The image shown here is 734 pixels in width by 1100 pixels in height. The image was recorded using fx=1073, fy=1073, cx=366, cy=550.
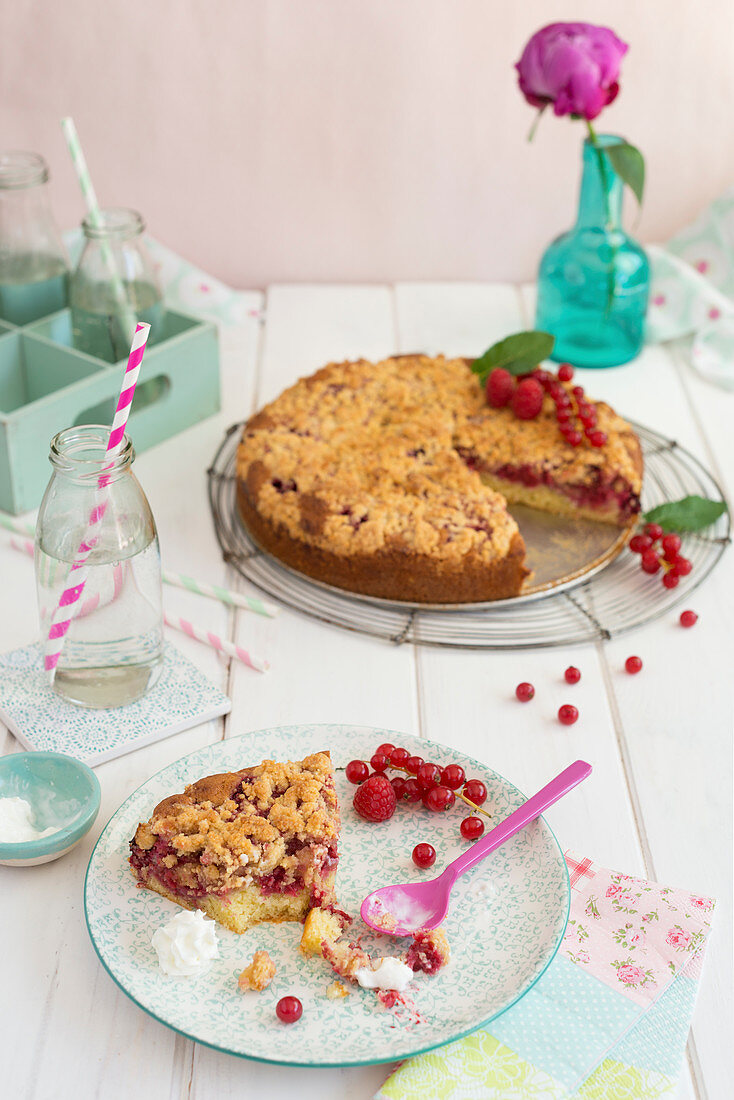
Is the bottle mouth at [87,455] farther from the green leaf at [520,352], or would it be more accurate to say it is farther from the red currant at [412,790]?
the green leaf at [520,352]

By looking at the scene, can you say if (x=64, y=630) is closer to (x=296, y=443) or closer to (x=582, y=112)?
(x=296, y=443)

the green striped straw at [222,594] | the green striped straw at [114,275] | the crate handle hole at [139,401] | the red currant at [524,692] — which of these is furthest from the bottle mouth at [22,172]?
the red currant at [524,692]

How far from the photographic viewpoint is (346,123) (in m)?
3.08

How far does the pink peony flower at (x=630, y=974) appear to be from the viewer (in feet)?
4.07

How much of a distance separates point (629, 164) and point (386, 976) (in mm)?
2000

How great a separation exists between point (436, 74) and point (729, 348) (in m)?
1.13

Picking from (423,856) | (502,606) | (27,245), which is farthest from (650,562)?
(27,245)

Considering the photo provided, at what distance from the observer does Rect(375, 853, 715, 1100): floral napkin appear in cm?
112

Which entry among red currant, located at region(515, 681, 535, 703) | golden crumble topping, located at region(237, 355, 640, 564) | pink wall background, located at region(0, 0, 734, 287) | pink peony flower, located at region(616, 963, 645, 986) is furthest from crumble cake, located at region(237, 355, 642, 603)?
pink wall background, located at region(0, 0, 734, 287)

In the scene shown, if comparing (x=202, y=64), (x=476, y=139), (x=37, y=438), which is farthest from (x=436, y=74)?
(x=37, y=438)

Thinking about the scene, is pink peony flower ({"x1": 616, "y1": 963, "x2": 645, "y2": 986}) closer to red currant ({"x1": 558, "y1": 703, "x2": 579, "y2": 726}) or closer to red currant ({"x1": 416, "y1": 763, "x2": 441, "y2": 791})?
red currant ({"x1": 416, "y1": 763, "x2": 441, "y2": 791})

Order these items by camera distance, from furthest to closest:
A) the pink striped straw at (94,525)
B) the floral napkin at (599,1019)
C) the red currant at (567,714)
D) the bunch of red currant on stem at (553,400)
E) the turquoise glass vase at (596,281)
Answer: the turquoise glass vase at (596,281) → the bunch of red currant on stem at (553,400) → the red currant at (567,714) → the pink striped straw at (94,525) → the floral napkin at (599,1019)

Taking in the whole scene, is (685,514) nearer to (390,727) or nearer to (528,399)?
(528,399)

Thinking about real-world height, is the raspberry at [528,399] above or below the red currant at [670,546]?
above
